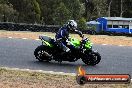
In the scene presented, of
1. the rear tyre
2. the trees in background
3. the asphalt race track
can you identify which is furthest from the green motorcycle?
the trees in background

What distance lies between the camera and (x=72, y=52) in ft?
44.0

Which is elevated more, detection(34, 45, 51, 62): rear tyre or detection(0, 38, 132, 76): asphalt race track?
detection(34, 45, 51, 62): rear tyre

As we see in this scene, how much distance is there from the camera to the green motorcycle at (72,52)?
1334 cm

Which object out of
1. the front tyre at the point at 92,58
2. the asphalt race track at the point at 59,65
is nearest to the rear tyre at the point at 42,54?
the asphalt race track at the point at 59,65

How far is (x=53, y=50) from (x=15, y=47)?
12.5 feet

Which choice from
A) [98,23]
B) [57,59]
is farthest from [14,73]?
[98,23]

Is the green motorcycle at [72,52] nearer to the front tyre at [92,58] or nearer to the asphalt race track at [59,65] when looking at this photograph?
the front tyre at [92,58]

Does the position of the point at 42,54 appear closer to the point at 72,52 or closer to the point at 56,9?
the point at 72,52

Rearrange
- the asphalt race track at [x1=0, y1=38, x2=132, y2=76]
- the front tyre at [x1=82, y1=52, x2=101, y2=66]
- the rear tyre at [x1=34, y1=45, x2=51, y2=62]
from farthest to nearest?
1. the rear tyre at [x1=34, y1=45, x2=51, y2=62]
2. the front tyre at [x1=82, y1=52, x2=101, y2=66]
3. the asphalt race track at [x1=0, y1=38, x2=132, y2=76]

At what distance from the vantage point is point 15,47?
16938 millimetres

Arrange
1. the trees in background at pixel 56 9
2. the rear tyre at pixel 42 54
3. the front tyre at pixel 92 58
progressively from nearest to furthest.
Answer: the front tyre at pixel 92 58 < the rear tyre at pixel 42 54 < the trees in background at pixel 56 9

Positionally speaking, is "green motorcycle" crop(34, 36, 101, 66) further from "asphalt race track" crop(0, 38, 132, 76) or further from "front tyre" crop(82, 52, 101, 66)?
"asphalt race track" crop(0, 38, 132, 76)

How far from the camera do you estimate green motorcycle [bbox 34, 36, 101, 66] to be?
13336 millimetres

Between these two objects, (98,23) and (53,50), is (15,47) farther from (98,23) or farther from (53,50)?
(98,23)
